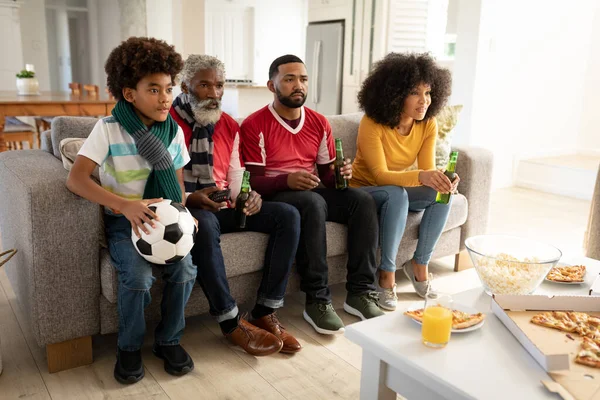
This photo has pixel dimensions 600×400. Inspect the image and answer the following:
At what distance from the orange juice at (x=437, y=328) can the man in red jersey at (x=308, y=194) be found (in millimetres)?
903

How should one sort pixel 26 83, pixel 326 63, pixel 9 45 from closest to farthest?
pixel 26 83
pixel 326 63
pixel 9 45

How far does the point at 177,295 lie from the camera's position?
5.94 ft

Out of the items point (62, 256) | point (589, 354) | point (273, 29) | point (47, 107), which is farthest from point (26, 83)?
point (589, 354)

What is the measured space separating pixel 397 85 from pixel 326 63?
14.6ft

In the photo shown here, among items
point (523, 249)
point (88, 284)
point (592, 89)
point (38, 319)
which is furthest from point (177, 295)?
point (592, 89)

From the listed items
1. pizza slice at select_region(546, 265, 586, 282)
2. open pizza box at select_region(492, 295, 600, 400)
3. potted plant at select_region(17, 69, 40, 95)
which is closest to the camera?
open pizza box at select_region(492, 295, 600, 400)

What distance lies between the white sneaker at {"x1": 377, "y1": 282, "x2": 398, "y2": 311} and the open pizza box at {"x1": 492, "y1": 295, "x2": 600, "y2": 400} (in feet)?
3.21

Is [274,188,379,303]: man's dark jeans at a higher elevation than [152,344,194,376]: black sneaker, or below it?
higher

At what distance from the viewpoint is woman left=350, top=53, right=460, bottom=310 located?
235 centimetres

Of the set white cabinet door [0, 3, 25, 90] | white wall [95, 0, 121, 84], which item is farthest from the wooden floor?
white wall [95, 0, 121, 84]

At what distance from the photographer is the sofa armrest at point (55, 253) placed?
1.70 m

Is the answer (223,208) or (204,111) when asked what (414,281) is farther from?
(204,111)

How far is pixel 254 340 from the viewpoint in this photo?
196cm

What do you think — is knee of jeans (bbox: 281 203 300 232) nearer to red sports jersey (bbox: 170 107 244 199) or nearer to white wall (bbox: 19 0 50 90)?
red sports jersey (bbox: 170 107 244 199)
